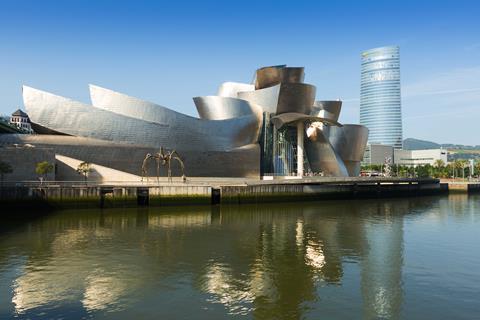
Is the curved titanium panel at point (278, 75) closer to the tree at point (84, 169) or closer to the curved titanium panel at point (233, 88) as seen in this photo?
the curved titanium panel at point (233, 88)

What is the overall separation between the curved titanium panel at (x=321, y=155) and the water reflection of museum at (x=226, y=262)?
2262 centimetres

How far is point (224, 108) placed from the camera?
4303cm

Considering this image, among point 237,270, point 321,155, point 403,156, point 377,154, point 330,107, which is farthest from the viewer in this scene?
point 403,156

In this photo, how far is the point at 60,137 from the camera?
3322 centimetres

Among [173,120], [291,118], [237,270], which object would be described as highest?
[291,118]

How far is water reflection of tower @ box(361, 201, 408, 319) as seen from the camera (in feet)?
30.9

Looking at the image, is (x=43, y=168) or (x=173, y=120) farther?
(x=173, y=120)

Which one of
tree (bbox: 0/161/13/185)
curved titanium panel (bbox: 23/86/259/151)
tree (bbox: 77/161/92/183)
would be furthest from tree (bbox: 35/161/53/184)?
curved titanium panel (bbox: 23/86/259/151)

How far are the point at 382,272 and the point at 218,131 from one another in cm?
2840

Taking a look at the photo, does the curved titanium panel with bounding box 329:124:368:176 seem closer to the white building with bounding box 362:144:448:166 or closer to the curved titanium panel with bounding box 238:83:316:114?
the curved titanium panel with bounding box 238:83:316:114

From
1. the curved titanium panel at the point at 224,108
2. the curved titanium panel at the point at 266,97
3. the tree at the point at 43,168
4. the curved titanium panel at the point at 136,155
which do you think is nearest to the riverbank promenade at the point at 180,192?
the tree at the point at 43,168

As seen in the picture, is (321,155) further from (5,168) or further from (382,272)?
(382,272)

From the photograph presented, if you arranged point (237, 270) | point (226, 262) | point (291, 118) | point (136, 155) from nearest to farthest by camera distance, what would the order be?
point (237, 270) < point (226, 262) < point (136, 155) < point (291, 118)

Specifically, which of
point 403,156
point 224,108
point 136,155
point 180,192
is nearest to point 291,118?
point 224,108
